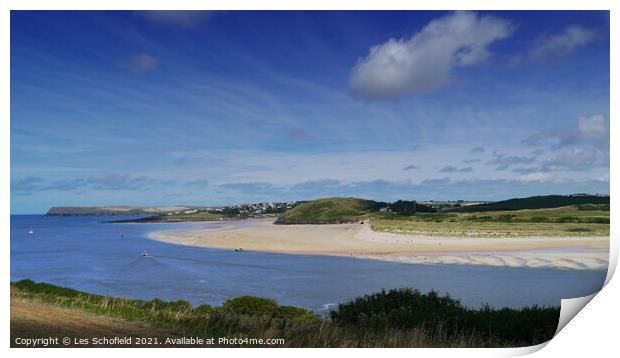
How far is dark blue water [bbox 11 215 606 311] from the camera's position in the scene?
12.0 metres

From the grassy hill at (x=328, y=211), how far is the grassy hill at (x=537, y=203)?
2333 mm

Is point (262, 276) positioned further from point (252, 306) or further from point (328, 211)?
point (252, 306)

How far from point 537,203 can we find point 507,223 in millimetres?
1338

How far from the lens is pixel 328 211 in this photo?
13.9 metres

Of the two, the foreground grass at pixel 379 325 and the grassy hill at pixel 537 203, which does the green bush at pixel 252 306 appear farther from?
the grassy hill at pixel 537 203

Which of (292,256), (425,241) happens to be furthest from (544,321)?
(292,256)

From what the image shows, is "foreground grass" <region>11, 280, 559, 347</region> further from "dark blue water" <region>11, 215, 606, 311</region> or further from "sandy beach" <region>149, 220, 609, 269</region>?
"sandy beach" <region>149, 220, 609, 269</region>

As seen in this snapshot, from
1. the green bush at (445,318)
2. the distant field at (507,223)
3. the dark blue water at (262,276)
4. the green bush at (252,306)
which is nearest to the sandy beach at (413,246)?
the distant field at (507,223)

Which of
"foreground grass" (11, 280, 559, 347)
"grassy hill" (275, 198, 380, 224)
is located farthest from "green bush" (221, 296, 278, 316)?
"grassy hill" (275, 198, 380, 224)

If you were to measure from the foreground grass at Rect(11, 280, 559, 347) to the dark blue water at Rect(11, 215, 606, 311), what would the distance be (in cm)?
437

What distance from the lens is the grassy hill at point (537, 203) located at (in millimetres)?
9672

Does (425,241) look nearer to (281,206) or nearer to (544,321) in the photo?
(281,206)

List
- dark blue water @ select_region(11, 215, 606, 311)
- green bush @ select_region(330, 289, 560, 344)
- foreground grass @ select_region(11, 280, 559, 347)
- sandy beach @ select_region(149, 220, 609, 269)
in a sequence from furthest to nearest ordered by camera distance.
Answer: sandy beach @ select_region(149, 220, 609, 269), dark blue water @ select_region(11, 215, 606, 311), green bush @ select_region(330, 289, 560, 344), foreground grass @ select_region(11, 280, 559, 347)
